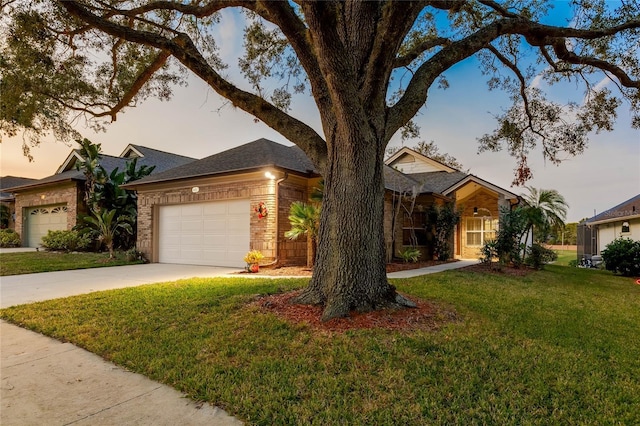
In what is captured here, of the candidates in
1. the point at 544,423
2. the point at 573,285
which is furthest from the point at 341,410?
→ the point at 573,285

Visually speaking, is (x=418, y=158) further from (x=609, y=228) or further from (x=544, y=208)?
(x=609, y=228)

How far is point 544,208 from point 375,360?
40.9 ft

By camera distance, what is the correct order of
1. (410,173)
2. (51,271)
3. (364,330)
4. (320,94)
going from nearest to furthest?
(364,330) → (320,94) → (51,271) → (410,173)

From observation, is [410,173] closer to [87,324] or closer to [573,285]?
[573,285]

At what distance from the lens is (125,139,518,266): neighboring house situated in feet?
34.1

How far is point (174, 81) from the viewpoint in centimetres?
950

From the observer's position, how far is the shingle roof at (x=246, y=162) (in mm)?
10609

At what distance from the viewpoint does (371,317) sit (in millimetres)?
4473

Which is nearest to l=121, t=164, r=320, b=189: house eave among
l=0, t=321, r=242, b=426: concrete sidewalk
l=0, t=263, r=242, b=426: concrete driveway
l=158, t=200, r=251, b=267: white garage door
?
l=158, t=200, r=251, b=267: white garage door

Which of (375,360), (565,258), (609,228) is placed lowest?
(565,258)

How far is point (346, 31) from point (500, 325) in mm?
4882

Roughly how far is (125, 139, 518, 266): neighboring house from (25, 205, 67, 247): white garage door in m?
6.59

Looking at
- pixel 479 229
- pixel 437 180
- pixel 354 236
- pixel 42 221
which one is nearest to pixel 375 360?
pixel 354 236

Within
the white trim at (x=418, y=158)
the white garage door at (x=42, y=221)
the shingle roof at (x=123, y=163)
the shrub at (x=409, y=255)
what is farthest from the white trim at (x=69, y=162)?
the shrub at (x=409, y=255)
